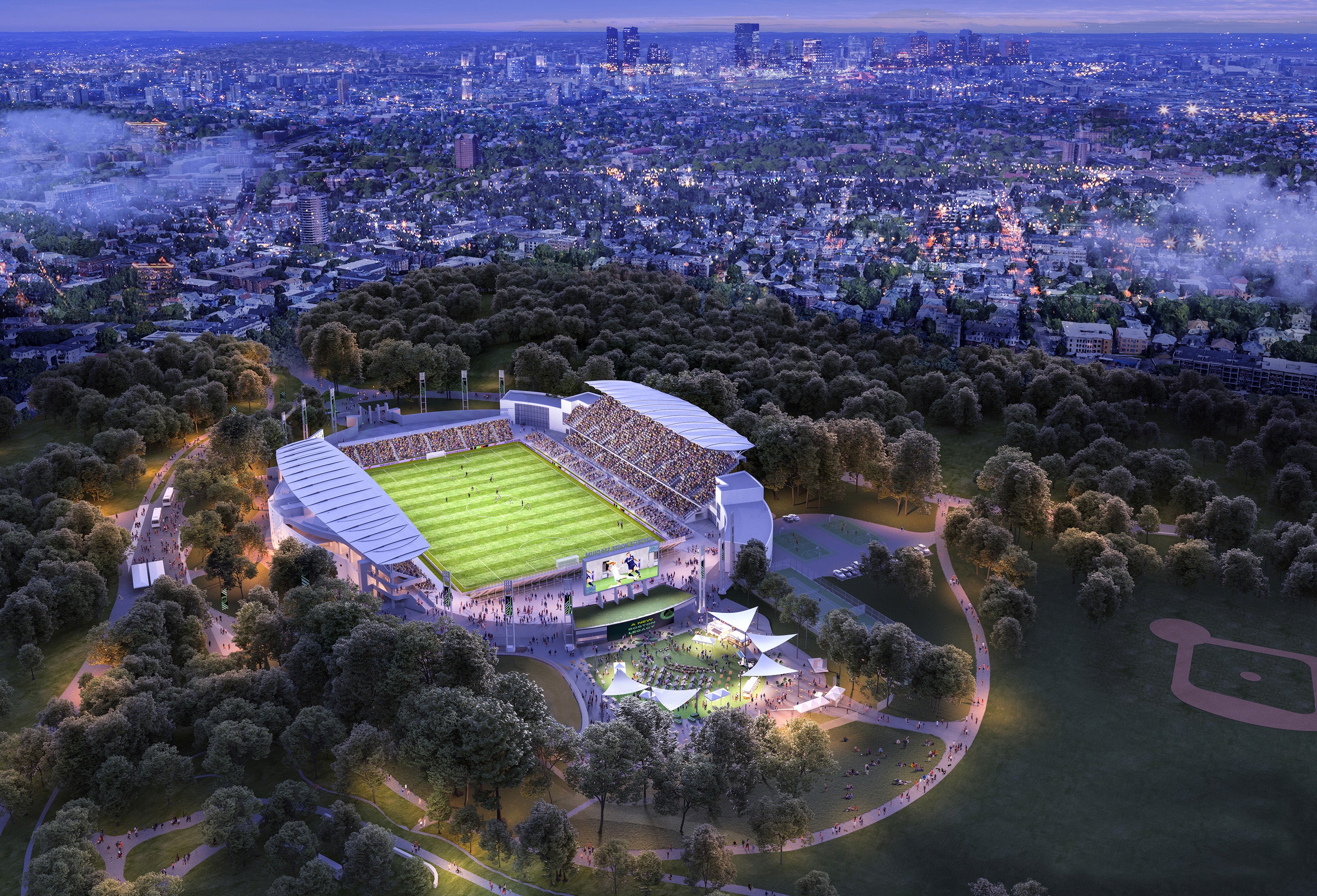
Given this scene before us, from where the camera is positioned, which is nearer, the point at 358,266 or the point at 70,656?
the point at 70,656

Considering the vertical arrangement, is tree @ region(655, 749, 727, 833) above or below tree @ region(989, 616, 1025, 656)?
below

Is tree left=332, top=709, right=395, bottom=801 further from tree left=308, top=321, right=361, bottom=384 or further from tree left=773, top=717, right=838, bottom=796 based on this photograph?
tree left=308, top=321, right=361, bottom=384

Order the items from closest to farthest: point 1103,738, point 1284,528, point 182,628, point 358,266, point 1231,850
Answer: point 1231,850 < point 1103,738 < point 182,628 < point 1284,528 < point 358,266

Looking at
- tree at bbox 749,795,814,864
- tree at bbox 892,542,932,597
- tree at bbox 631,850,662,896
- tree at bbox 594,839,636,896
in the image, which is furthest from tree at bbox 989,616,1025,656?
tree at bbox 594,839,636,896

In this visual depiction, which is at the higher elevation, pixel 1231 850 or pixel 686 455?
pixel 686 455

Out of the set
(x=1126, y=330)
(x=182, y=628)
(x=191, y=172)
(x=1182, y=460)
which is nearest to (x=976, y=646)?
(x=1182, y=460)

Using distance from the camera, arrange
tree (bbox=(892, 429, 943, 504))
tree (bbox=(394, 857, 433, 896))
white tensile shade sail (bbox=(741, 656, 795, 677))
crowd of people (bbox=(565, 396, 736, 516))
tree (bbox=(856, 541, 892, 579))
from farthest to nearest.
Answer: tree (bbox=(892, 429, 943, 504))
crowd of people (bbox=(565, 396, 736, 516))
tree (bbox=(856, 541, 892, 579))
white tensile shade sail (bbox=(741, 656, 795, 677))
tree (bbox=(394, 857, 433, 896))

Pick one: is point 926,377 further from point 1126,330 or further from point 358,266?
point 358,266

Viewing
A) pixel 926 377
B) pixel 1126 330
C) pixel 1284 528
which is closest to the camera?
pixel 1284 528
